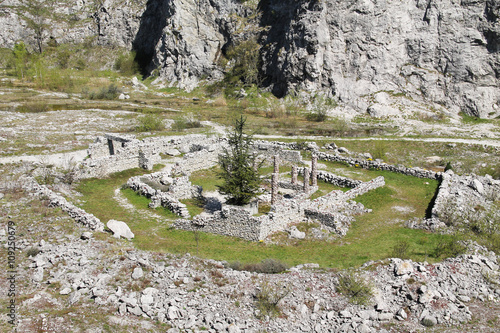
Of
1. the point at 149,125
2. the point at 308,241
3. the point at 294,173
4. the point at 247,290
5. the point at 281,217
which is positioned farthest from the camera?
the point at 149,125

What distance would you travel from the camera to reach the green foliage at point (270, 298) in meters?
13.8

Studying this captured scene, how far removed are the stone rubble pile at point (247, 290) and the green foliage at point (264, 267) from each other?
1.66 feet

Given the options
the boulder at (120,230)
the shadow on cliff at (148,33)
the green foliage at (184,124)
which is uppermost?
the shadow on cliff at (148,33)

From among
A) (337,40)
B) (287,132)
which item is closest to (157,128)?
(287,132)

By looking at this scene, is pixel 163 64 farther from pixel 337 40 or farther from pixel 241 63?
pixel 337 40

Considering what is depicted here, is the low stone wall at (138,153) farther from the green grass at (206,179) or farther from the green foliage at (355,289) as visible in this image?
the green foliage at (355,289)

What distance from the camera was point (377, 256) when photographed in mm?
18875

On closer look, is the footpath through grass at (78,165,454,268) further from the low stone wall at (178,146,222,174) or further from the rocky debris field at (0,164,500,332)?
the low stone wall at (178,146,222,174)

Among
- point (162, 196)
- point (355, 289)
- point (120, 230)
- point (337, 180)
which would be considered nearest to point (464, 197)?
point (337, 180)

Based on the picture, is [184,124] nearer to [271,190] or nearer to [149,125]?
[149,125]

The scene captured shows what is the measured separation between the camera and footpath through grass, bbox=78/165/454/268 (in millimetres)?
18656

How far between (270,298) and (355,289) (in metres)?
3.39

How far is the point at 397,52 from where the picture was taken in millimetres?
74250

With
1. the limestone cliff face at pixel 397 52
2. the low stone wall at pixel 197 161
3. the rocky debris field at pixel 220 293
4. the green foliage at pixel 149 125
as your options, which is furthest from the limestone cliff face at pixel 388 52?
the rocky debris field at pixel 220 293
